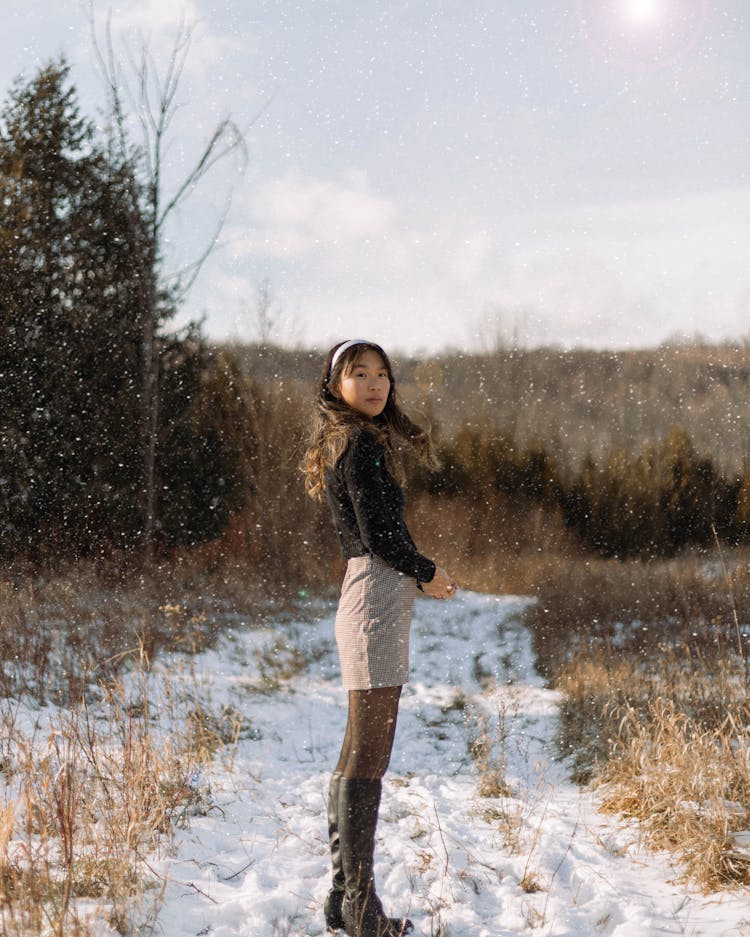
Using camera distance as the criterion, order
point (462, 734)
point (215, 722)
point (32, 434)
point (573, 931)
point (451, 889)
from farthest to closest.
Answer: point (32, 434) → point (462, 734) → point (215, 722) → point (451, 889) → point (573, 931)

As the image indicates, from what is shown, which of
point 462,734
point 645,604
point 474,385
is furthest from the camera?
point 474,385

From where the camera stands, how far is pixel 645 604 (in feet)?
23.9

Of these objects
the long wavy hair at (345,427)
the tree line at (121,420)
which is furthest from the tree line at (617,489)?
the long wavy hair at (345,427)

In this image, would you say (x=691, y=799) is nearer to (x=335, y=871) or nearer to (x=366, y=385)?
(x=335, y=871)

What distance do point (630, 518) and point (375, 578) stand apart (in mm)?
7105

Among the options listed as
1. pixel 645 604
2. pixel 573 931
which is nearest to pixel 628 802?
pixel 573 931

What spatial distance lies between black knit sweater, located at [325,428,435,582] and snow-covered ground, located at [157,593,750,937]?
109cm

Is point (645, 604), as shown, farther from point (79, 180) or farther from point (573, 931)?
point (79, 180)

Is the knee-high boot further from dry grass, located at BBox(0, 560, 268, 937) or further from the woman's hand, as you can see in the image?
the woman's hand

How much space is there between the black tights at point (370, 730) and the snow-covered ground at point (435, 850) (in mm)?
538

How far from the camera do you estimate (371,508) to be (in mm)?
2041

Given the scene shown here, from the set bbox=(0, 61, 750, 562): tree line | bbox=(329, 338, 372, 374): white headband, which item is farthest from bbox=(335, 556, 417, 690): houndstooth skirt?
bbox=(0, 61, 750, 562): tree line

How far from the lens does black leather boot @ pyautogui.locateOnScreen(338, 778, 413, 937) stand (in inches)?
82.8

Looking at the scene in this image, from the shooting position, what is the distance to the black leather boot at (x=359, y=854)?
2.10 meters
